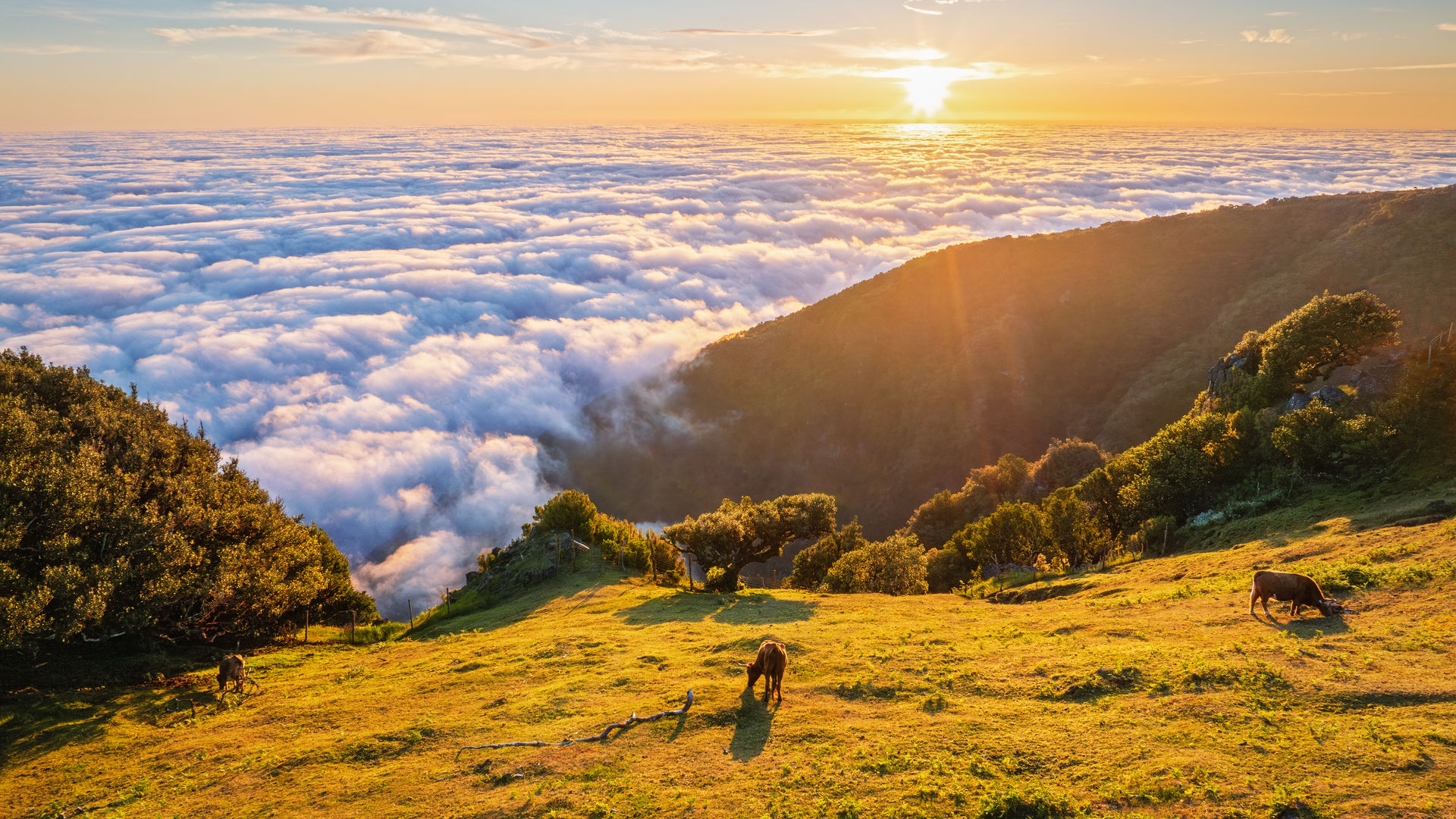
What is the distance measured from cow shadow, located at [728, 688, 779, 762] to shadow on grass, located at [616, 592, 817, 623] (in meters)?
10.6

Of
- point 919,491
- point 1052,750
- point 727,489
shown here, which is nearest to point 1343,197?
point 919,491

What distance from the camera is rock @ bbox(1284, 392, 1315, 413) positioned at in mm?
44406

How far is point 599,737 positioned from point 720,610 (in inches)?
676

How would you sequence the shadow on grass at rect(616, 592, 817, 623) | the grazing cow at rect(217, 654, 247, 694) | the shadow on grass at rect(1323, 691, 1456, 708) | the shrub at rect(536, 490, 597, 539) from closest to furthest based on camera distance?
the shadow on grass at rect(1323, 691, 1456, 708) < the grazing cow at rect(217, 654, 247, 694) < the shadow on grass at rect(616, 592, 817, 623) < the shrub at rect(536, 490, 597, 539)

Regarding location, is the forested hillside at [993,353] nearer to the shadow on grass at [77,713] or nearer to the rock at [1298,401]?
the rock at [1298,401]

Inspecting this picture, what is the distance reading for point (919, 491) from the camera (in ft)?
386

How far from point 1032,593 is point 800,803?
25894 mm

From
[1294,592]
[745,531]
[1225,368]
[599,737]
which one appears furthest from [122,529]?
[1225,368]

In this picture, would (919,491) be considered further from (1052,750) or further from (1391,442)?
(1052,750)

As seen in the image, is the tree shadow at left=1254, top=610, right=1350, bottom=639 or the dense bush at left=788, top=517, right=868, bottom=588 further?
the dense bush at left=788, top=517, right=868, bottom=588

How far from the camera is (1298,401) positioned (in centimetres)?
4538

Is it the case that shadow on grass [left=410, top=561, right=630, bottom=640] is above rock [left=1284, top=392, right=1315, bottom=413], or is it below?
below

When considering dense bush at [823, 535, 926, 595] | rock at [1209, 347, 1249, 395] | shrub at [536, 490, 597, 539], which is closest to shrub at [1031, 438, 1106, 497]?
rock at [1209, 347, 1249, 395]

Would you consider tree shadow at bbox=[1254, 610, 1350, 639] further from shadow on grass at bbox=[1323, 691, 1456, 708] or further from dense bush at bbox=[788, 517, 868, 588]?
Answer: dense bush at bbox=[788, 517, 868, 588]
